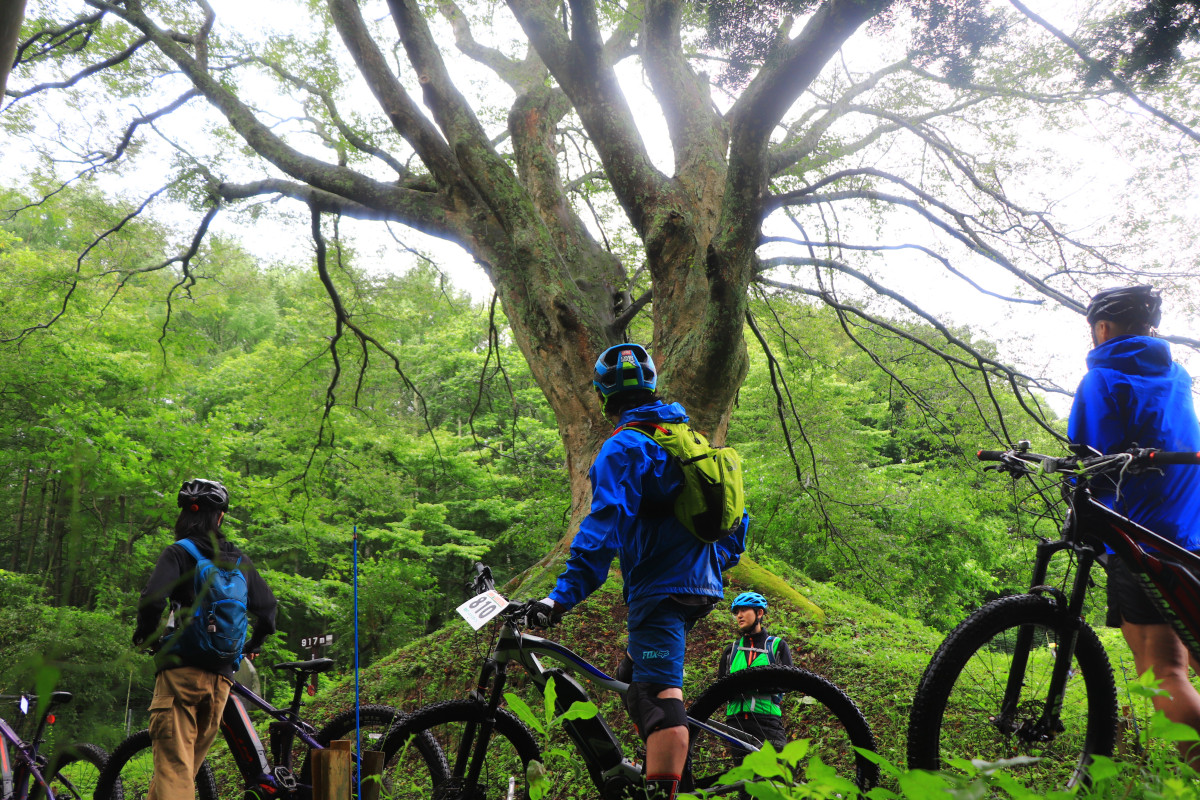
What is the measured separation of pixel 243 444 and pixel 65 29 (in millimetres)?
9686

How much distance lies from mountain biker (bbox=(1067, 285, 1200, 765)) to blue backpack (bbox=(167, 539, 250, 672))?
12.0 feet

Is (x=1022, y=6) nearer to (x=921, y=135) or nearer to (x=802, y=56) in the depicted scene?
(x=802, y=56)

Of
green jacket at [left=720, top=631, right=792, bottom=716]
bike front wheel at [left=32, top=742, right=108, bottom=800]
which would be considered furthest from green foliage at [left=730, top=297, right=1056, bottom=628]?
bike front wheel at [left=32, top=742, right=108, bottom=800]

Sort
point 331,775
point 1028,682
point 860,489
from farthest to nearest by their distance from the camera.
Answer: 1. point 860,489
2. point 1028,682
3. point 331,775

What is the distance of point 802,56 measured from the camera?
11.7 feet

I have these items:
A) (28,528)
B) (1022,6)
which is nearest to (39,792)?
(1022,6)

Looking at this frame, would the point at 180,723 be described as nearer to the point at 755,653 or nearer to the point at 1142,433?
the point at 755,653

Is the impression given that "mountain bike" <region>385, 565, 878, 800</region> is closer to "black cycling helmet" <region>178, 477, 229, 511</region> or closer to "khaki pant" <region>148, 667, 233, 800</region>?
"khaki pant" <region>148, 667, 233, 800</region>

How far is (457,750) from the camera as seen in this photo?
2631mm

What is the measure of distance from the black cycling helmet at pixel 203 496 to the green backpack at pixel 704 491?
239 centimetres

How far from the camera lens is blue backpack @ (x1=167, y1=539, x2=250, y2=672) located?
10.5 feet

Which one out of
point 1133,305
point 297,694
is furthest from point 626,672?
point 1133,305

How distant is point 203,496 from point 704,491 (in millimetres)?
2634

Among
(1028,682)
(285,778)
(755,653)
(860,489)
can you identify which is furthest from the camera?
(860,489)
